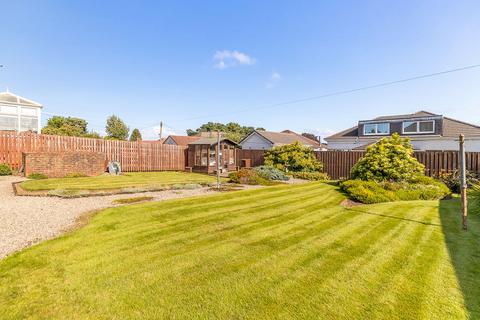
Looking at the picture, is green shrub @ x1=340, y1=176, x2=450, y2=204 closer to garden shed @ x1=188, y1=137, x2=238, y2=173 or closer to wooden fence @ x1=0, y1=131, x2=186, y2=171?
garden shed @ x1=188, y1=137, x2=238, y2=173

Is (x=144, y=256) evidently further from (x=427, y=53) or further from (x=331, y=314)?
(x=427, y=53)

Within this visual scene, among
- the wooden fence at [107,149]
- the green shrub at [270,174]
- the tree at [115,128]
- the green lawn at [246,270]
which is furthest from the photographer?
the tree at [115,128]

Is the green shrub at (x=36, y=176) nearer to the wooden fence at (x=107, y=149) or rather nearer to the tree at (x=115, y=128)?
the wooden fence at (x=107, y=149)

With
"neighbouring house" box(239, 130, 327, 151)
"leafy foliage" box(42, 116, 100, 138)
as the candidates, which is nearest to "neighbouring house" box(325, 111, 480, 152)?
"neighbouring house" box(239, 130, 327, 151)

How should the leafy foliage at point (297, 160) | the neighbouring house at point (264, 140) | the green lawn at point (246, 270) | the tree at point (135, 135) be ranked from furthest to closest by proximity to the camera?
1. the tree at point (135, 135)
2. the neighbouring house at point (264, 140)
3. the leafy foliage at point (297, 160)
4. the green lawn at point (246, 270)

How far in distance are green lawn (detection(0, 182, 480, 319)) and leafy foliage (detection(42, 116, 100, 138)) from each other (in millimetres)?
30042

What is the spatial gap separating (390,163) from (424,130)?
84.5 ft

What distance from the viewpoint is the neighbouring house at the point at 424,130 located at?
2946 centimetres

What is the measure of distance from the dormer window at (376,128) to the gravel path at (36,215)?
1319 inches

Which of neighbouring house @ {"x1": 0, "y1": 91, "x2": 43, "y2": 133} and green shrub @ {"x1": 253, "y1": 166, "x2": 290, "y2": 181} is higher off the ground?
neighbouring house @ {"x1": 0, "y1": 91, "x2": 43, "y2": 133}

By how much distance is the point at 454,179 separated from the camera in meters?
12.9

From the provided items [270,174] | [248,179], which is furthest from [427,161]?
[248,179]

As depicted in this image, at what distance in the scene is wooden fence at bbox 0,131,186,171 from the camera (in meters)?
15.2

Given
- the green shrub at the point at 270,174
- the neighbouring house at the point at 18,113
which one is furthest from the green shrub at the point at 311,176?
the neighbouring house at the point at 18,113
